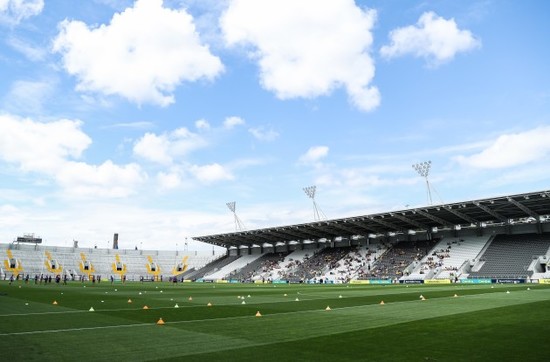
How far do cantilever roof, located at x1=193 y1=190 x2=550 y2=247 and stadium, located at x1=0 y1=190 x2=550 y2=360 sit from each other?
10.4 inches

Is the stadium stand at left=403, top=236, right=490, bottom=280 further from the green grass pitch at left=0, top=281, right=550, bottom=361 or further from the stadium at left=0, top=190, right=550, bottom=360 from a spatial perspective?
the green grass pitch at left=0, top=281, right=550, bottom=361

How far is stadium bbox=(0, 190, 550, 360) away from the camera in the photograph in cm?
1050

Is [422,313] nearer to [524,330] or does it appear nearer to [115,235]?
[524,330]

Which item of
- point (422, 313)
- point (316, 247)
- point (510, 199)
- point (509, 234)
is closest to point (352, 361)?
point (422, 313)

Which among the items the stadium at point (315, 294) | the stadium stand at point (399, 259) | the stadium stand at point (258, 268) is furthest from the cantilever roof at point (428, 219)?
the stadium stand at point (258, 268)

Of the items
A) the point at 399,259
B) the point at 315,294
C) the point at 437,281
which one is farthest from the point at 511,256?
the point at 315,294

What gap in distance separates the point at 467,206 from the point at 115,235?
372 feet

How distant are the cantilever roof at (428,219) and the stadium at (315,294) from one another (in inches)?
10.4

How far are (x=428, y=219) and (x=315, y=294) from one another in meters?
41.5

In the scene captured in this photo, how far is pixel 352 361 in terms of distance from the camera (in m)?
8.68

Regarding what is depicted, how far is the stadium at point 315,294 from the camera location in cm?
1050

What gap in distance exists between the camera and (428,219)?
68.6 metres

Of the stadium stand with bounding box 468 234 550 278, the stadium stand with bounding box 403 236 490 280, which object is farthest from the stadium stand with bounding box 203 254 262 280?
the stadium stand with bounding box 468 234 550 278

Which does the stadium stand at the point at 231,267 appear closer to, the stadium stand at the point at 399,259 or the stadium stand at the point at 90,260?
the stadium stand at the point at 90,260
